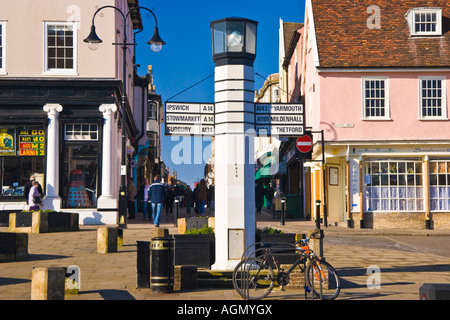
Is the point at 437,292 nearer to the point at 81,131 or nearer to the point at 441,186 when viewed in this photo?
the point at 81,131

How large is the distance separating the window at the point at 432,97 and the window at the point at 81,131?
40.6 ft

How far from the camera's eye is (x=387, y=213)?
2500 cm

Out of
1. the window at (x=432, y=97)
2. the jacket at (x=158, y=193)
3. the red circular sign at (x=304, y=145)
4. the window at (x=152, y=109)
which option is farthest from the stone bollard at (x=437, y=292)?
the window at (x=152, y=109)

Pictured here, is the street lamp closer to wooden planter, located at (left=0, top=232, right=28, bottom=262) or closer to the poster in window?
wooden planter, located at (left=0, top=232, right=28, bottom=262)

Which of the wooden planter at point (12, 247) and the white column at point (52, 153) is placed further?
the white column at point (52, 153)

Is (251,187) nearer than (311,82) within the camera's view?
Yes

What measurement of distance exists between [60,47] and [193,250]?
51.9 ft

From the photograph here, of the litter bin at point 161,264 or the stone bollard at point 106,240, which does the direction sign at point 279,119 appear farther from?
the stone bollard at point 106,240

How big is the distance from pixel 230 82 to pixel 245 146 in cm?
106

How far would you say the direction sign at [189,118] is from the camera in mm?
10594

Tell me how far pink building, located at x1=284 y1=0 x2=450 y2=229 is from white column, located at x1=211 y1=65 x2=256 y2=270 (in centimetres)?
1472

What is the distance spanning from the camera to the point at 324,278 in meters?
9.10

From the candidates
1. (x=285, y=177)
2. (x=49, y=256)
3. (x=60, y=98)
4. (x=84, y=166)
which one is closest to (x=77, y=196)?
(x=84, y=166)

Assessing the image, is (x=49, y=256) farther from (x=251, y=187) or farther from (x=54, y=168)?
(x=54, y=168)
